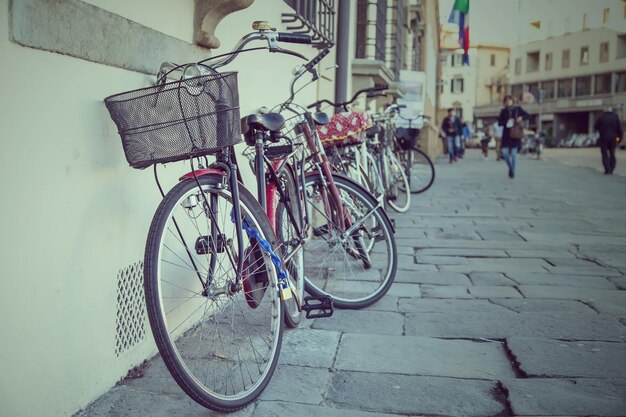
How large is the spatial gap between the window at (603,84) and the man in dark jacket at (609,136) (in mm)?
45471

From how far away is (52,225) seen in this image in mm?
2191

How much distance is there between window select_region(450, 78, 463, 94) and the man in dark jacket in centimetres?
5881

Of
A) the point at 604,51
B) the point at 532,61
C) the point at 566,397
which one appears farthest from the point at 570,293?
the point at 532,61

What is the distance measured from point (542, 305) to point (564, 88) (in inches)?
2507

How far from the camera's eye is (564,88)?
206ft

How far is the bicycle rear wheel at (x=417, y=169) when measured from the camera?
10.2 meters

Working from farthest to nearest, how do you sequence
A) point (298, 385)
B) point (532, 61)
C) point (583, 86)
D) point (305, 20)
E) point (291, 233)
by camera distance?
1. point (532, 61)
2. point (583, 86)
3. point (305, 20)
4. point (291, 233)
5. point (298, 385)

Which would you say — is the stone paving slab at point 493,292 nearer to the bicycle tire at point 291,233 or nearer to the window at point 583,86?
the bicycle tire at point 291,233

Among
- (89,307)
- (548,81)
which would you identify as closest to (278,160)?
(89,307)

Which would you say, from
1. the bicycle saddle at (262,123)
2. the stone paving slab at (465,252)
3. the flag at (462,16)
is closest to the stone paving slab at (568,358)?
the bicycle saddle at (262,123)

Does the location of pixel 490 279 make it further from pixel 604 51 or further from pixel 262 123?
pixel 604 51

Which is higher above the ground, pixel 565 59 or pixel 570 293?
pixel 565 59

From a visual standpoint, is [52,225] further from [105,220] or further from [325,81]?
[325,81]

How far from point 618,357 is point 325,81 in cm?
523
